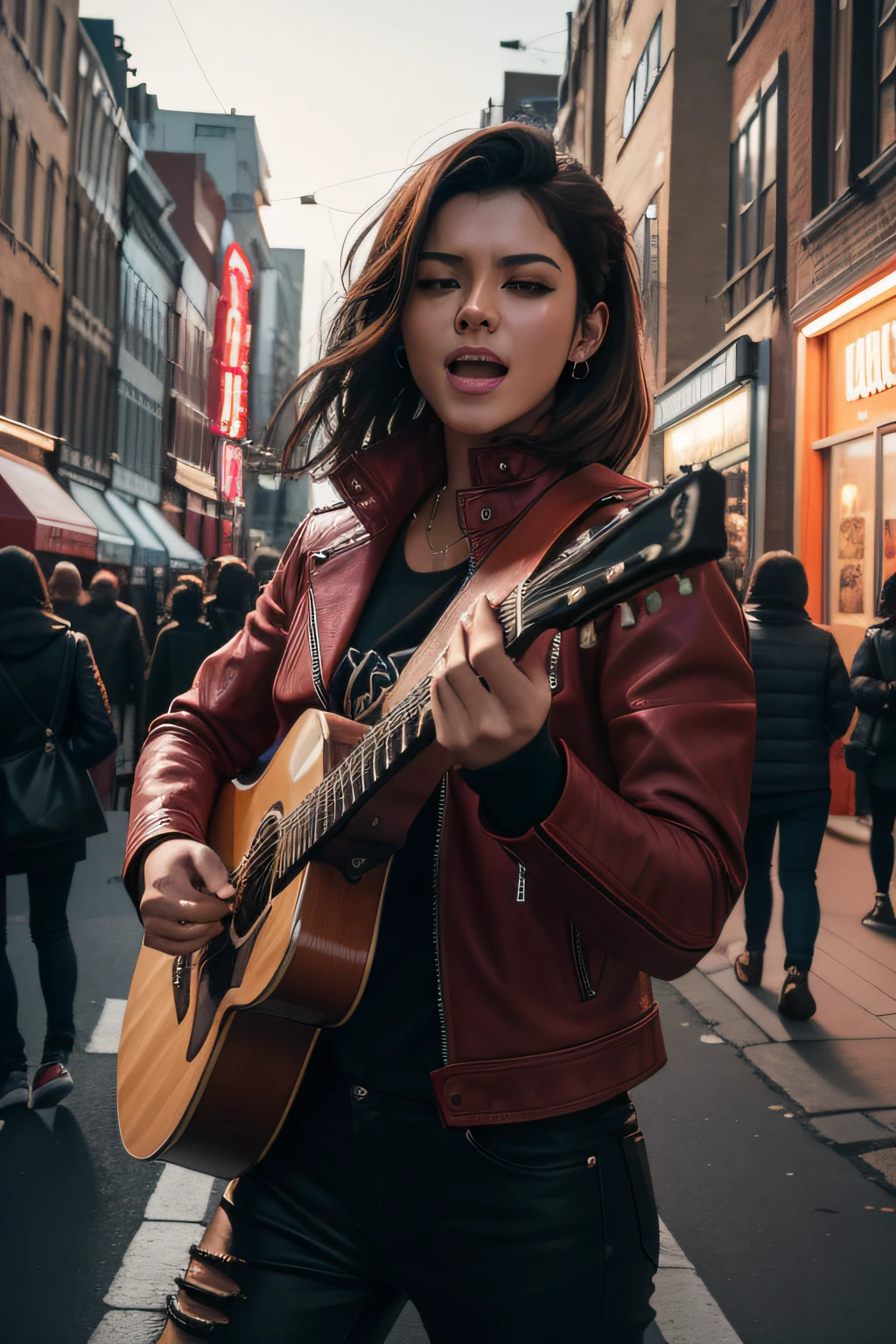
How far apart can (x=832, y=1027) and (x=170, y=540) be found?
111 feet

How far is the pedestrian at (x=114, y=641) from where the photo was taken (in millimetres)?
9570

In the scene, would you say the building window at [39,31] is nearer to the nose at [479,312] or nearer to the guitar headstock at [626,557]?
the nose at [479,312]

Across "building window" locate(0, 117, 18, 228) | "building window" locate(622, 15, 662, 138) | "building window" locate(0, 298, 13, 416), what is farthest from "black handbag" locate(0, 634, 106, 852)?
"building window" locate(0, 117, 18, 228)

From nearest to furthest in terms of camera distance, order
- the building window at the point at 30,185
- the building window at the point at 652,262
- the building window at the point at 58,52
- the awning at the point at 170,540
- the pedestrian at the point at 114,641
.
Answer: the pedestrian at the point at 114,641 → the building window at the point at 652,262 → the building window at the point at 30,185 → the building window at the point at 58,52 → the awning at the point at 170,540

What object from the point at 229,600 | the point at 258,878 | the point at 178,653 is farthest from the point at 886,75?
the point at 258,878

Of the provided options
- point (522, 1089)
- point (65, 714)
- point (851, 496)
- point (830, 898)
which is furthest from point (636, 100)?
point (522, 1089)

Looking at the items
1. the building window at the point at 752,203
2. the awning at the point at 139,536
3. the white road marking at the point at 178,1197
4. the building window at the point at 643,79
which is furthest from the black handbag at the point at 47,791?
the awning at the point at 139,536

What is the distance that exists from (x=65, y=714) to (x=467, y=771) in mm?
4211

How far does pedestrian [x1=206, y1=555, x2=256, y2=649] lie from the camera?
816 centimetres

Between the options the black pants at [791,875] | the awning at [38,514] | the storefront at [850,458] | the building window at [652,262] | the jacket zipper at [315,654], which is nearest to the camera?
the jacket zipper at [315,654]

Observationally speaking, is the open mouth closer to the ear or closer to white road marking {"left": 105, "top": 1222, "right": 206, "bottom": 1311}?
the ear

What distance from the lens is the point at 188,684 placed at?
7.93m

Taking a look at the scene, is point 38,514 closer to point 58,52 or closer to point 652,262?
point 58,52

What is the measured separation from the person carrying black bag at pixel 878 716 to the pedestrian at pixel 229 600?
3755mm
